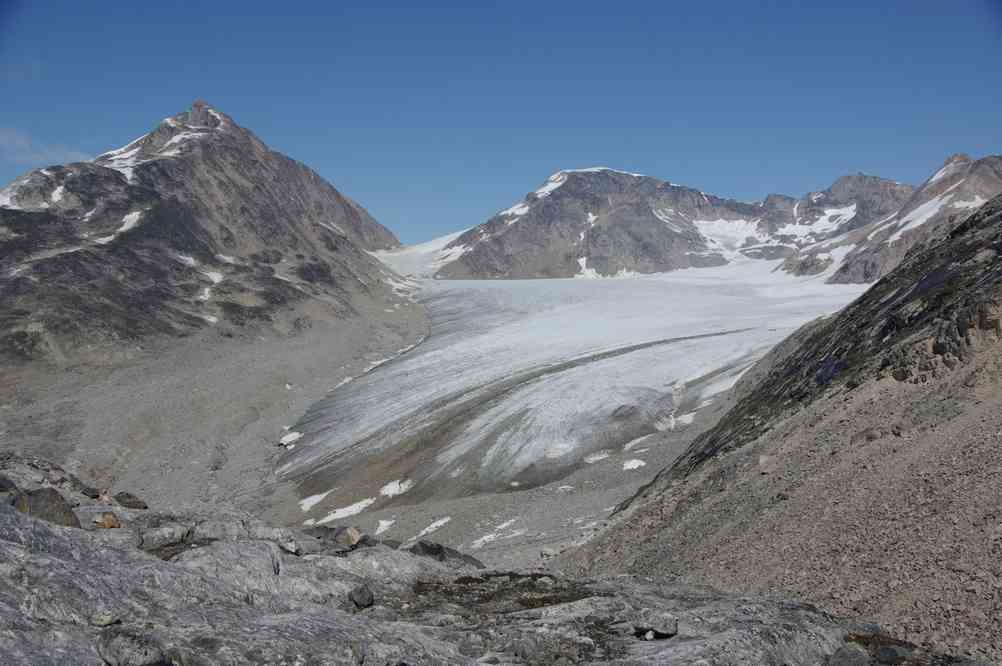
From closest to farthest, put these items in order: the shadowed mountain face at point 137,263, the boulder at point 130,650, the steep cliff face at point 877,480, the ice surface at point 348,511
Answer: the boulder at point 130,650 < the steep cliff face at point 877,480 < the ice surface at point 348,511 < the shadowed mountain face at point 137,263

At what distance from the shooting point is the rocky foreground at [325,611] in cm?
1096

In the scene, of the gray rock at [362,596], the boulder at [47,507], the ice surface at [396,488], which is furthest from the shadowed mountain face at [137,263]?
the gray rock at [362,596]

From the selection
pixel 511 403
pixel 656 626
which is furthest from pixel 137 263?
pixel 656 626

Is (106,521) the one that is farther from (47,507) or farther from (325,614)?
(325,614)

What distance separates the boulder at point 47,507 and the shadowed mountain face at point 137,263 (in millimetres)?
94764

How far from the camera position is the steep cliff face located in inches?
632

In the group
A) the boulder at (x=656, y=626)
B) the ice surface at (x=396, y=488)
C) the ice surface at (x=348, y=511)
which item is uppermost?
the boulder at (x=656, y=626)

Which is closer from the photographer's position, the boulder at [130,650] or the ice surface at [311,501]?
the boulder at [130,650]

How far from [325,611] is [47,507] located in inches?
339

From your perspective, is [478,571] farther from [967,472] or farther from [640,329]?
[640,329]

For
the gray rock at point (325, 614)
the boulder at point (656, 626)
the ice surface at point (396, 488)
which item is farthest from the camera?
the ice surface at point (396, 488)

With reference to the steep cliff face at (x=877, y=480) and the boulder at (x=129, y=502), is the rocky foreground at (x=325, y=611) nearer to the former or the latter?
the steep cliff face at (x=877, y=480)

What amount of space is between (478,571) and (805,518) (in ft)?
30.6

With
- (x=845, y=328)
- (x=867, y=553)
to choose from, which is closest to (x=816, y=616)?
(x=867, y=553)
